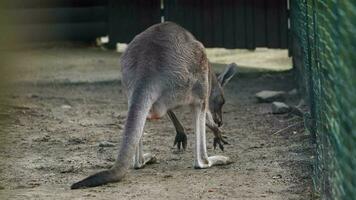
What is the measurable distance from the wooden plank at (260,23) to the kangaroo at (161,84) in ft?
16.4

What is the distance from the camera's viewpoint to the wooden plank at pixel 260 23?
1102cm

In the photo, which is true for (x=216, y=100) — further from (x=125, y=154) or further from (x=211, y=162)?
(x=125, y=154)

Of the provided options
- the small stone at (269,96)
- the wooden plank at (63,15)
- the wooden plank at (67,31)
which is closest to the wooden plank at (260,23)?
the small stone at (269,96)

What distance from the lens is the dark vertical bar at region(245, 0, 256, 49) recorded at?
11.1 m

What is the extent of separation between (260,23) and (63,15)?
3.46m

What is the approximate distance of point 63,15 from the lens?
43.2 ft

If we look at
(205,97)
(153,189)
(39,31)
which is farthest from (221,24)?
(153,189)

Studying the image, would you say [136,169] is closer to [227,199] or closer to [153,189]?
[153,189]

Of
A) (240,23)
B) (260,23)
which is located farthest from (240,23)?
(260,23)

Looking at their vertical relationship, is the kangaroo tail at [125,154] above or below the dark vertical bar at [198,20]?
above

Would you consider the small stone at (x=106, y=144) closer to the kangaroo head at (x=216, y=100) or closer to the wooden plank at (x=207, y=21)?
the kangaroo head at (x=216, y=100)

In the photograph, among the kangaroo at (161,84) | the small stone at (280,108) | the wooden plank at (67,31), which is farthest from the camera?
the wooden plank at (67,31)

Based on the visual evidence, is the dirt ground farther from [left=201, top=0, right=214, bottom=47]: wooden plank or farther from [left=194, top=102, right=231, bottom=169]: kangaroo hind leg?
[left=201, top=0, right=214, bottom=47]: wooden plank

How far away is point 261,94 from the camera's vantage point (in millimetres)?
8961
